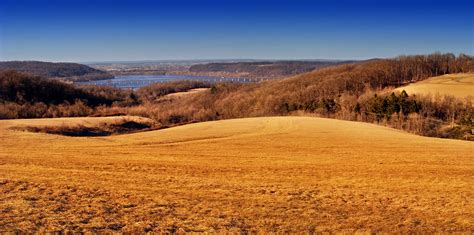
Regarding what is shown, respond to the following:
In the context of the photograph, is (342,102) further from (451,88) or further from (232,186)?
(232,186)

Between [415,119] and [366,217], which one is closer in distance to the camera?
[366,217]

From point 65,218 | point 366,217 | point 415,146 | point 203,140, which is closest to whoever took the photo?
point 65,218

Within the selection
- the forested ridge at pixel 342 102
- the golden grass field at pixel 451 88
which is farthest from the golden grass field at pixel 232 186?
the golden grass field at pixel 451 88

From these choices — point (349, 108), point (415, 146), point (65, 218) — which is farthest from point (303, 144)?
point (349, 108)

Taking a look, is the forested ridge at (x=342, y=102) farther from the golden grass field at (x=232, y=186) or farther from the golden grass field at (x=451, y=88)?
the golden grass field at (x=232, y=186)

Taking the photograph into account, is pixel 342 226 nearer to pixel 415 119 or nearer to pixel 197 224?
pixel 197 224

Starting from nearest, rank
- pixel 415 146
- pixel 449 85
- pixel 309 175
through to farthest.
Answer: pixel 309 175, pixel 415 146, pixel 449 85
